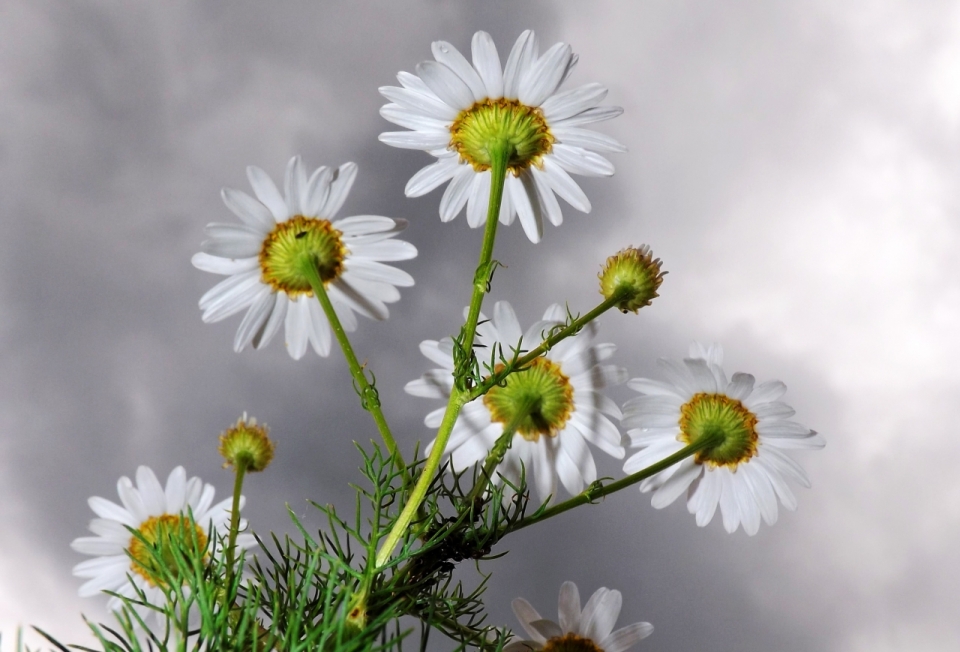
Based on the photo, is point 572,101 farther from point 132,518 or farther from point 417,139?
point 132,518

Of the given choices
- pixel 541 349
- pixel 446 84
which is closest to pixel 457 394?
pixel 541 349

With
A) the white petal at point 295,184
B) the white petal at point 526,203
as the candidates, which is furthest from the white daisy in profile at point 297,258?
the white petal at point 526,203

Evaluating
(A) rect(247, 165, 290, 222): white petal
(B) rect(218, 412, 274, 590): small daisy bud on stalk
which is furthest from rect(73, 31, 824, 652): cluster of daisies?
(B) rect(218, 412, 274, 590): small daisy bud on stalk

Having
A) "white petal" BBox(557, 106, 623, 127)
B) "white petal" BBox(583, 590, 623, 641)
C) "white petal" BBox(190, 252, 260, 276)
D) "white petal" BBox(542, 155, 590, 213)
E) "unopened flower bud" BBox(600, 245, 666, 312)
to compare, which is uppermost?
"white petal" BBox(557, 106, 623, 127)

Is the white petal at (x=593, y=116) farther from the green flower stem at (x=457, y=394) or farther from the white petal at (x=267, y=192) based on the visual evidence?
the white petal at (x=267, y=192)

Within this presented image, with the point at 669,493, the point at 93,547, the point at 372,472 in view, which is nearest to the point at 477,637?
the point at 372,472

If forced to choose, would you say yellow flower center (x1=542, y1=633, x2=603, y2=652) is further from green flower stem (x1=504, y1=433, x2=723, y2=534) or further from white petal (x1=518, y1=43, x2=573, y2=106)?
white petal (x1=518, y1=43, x2=573, y2=106)

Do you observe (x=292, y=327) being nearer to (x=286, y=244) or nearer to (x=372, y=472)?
(x=286, y=244)

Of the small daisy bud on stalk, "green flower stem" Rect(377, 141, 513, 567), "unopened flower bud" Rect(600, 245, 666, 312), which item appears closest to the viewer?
"green flower stem" Rect(377, 141, 513, 567)
